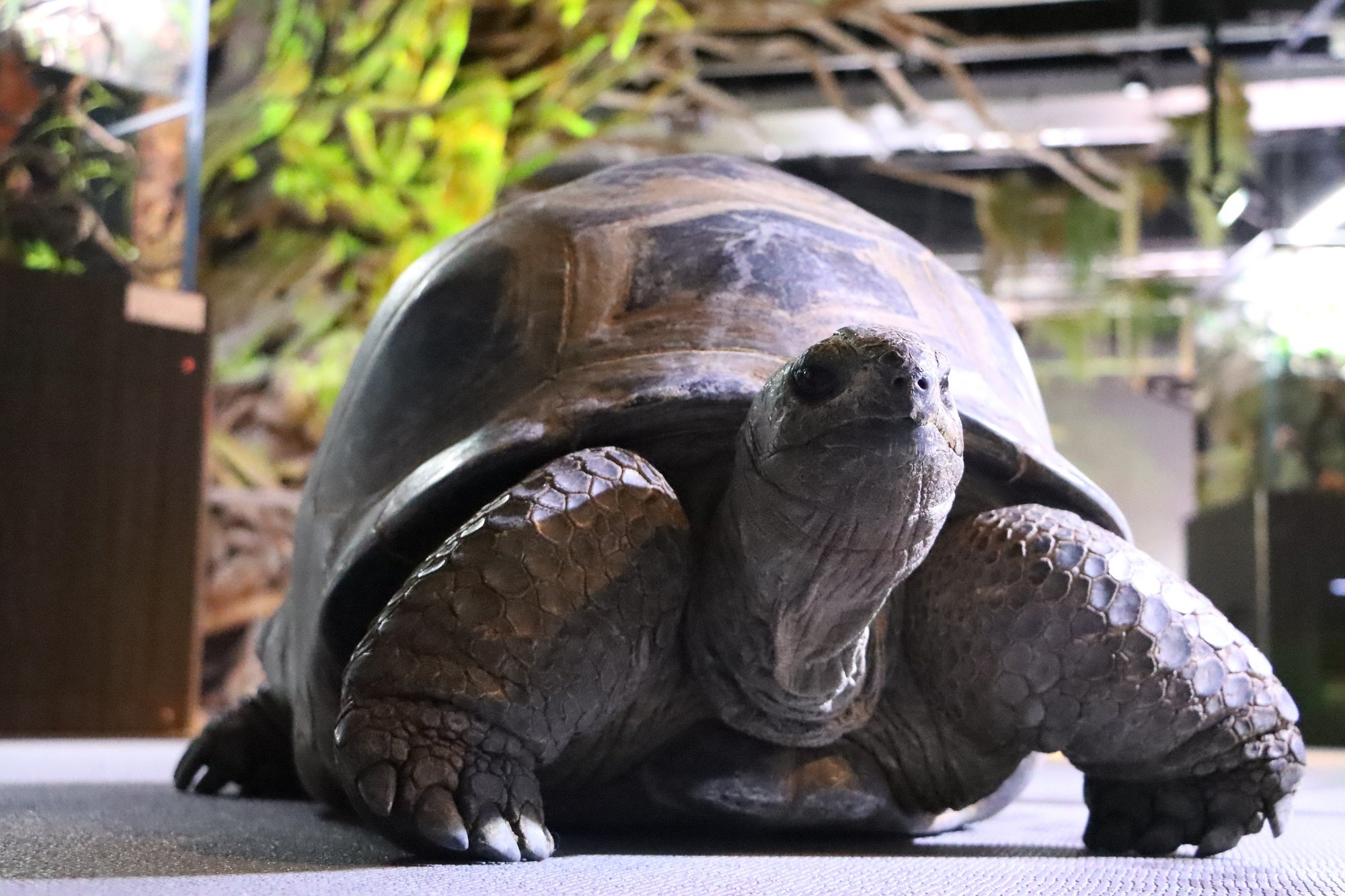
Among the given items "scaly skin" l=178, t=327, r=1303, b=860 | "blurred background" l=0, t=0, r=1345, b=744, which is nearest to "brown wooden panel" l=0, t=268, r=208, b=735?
"blurred background" l=0, t=0, r=1345, b=744

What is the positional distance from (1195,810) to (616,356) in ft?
3.54

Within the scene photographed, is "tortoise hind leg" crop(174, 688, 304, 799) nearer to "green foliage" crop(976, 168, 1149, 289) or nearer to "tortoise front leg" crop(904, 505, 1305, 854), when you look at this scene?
"tortoise front leg" crop(904, 505, 1305, 854)

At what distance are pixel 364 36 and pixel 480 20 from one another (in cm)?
60

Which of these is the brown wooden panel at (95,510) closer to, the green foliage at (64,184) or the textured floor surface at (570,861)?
the green foliage at (64,184)

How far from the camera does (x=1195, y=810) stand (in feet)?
6.97

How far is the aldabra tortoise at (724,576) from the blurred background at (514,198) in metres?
2.15

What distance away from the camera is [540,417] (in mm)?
2025

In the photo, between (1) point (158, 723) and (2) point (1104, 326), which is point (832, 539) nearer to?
(1) point (158, 723)

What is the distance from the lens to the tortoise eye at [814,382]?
159cm

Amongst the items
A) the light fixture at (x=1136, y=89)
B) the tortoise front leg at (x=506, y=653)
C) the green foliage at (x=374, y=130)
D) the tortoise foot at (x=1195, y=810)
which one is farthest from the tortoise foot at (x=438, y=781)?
the light fixture at (x=1136, y=89)

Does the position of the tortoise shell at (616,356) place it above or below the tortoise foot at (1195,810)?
above

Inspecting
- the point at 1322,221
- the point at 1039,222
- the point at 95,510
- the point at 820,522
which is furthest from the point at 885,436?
the point at 1039,222

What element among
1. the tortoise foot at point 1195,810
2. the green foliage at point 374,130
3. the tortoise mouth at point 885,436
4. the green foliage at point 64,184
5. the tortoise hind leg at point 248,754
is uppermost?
the green foliage at point 374,130

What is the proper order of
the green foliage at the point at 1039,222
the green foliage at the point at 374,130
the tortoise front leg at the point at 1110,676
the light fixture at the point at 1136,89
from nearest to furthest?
1. the tortoise front leg at the point at 1110,676
2. the green foliage at the point at 374,130
3. the light fixture at the point at 1136,89
4. the green foliage at the point at 1039,222
